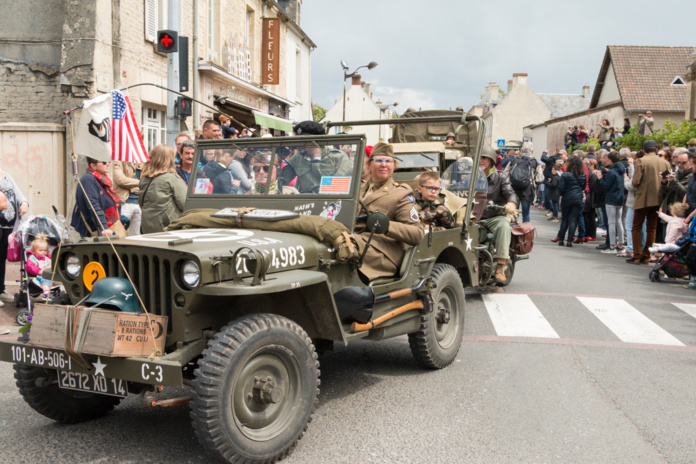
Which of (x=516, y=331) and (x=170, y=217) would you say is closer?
(x=170, y=217)

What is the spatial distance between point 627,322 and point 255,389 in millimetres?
5778

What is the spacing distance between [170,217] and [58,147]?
313 inches

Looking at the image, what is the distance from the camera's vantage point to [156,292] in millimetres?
4027

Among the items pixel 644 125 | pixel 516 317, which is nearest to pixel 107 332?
pixel 516 317

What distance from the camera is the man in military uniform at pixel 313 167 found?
5.32 m

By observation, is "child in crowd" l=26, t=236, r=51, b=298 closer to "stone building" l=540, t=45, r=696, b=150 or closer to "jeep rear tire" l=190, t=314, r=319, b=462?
"jeep rear tire" l=190, t=314, r=319, b=462

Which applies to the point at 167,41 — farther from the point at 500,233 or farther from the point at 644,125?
the point at 644,125

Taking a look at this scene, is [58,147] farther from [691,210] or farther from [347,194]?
[691,210]

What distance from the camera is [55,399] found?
438 cm

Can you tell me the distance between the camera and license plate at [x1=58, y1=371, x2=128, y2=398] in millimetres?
3848

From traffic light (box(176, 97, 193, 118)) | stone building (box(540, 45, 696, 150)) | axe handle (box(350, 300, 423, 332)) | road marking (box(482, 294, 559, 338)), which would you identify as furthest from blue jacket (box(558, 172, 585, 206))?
stone building (box(540, 45, 696, 150))

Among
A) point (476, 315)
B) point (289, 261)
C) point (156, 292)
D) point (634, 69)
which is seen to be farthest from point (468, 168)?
point (634, 69)

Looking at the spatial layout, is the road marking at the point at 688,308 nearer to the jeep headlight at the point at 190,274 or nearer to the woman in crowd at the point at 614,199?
the woman in crowd at the point at 614,199

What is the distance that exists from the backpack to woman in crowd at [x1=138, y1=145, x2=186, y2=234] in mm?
9471
